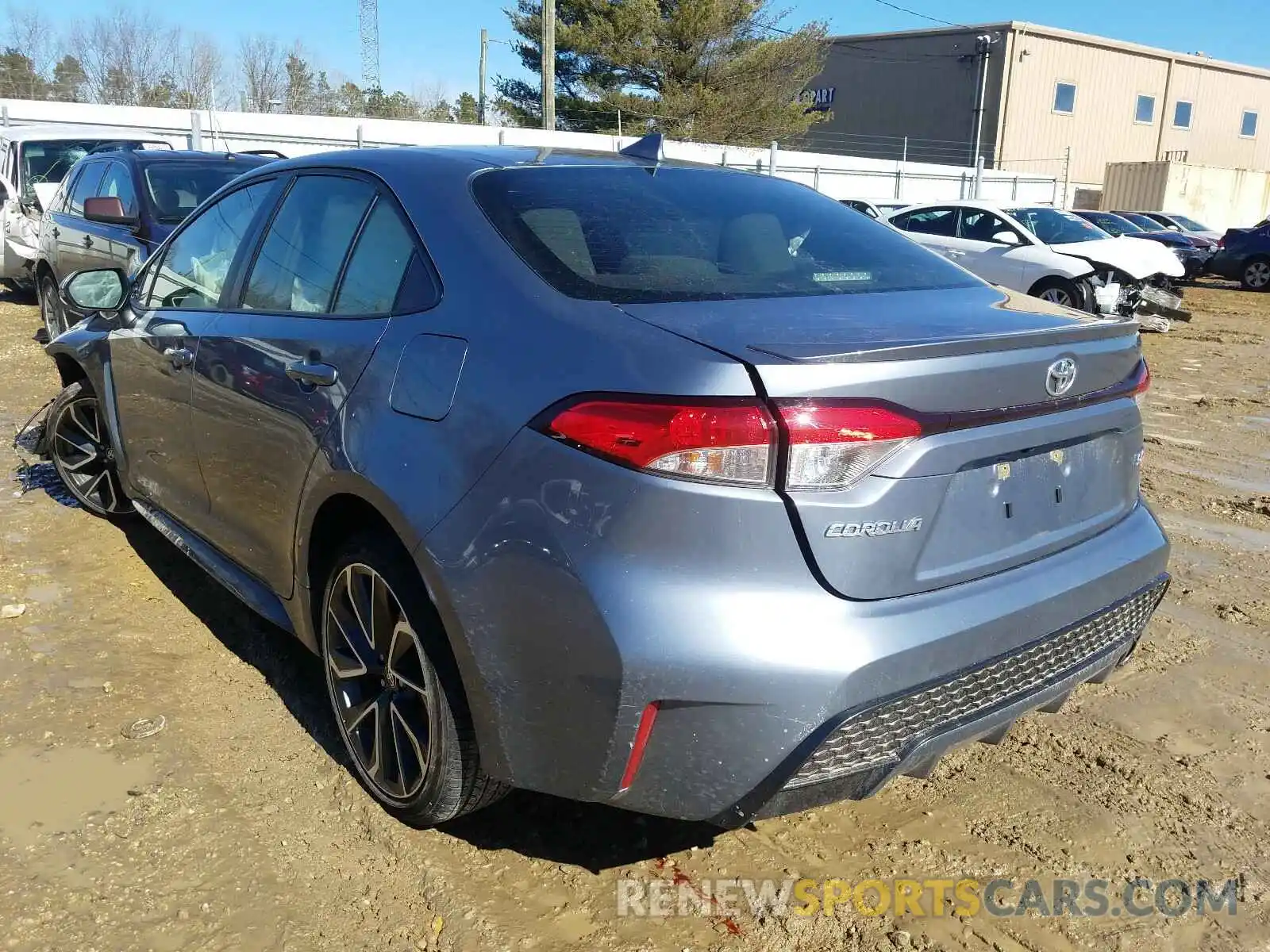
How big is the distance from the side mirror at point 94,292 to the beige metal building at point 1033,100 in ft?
125

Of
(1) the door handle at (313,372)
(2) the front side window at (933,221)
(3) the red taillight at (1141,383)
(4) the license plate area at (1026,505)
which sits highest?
(2) the front side window at (933,221)

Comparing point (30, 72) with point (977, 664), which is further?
point (30, 72)

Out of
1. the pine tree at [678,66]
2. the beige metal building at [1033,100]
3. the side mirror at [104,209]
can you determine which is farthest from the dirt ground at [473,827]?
the beige metal building at [1033,100]

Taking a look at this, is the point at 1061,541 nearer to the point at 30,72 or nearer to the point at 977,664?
the point at 977,664

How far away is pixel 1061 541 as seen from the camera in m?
2.32

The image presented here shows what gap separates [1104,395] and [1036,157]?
41.8 meters

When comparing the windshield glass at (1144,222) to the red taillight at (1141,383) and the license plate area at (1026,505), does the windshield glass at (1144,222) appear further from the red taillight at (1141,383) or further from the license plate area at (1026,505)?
the license plate area at (1026,505)

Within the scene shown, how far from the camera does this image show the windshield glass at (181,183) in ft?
25.2

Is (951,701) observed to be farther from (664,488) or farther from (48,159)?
(48,159)

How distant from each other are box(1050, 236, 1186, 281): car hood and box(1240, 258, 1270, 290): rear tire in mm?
8705

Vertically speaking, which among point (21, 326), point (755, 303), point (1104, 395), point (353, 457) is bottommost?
point (21, 326)

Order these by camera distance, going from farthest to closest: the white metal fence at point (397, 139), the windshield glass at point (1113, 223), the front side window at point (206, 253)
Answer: the windshield glass at point (1113, 223) → the white metal fence at point (397, 139) → the front side window at point (206, 253)

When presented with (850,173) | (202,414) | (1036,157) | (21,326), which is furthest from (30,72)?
(202,414)

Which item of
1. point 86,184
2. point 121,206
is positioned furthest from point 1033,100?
point 121,206
